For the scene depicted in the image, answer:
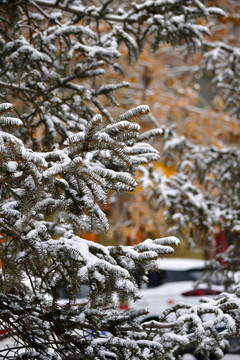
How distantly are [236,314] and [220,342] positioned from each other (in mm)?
222

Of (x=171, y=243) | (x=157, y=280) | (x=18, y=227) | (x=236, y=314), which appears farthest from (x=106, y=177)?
(x=157, y=280)

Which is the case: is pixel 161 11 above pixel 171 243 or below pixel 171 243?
above

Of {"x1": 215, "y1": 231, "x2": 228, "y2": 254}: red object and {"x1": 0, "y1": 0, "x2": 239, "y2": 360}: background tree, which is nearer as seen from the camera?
{"x1": 0, "y1": 0, "x2": 239, "y2": 360}: background tree

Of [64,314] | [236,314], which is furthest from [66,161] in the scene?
[236,314]

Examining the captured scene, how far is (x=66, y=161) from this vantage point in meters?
2.35

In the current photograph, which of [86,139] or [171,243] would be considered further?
[171,243]

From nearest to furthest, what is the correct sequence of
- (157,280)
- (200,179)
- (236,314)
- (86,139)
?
1. (86,139)
2. (236,314)
3. (200,179)
4. (157,280)

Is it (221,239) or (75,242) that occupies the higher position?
(75,242)

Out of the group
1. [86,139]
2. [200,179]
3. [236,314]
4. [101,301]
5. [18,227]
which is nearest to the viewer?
[86,139]

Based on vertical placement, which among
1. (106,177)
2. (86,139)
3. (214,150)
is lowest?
(106,177)

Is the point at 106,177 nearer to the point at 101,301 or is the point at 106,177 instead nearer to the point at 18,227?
the point at 18,227

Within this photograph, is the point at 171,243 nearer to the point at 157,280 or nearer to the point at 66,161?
the point at 66,161

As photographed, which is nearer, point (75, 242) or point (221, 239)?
point (75, 242)

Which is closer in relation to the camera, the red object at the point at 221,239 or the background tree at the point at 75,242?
the background tree at the point at 75,242
